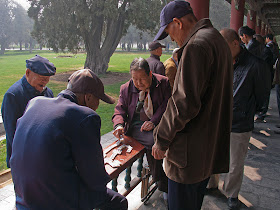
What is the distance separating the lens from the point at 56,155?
4.52 ft

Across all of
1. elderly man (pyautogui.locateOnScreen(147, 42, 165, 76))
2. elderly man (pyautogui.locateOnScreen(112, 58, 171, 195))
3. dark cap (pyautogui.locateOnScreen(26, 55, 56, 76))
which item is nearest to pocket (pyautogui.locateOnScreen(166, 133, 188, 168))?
elderly man (pyautogui.locateOnScreen(112, 58, 171, 195))

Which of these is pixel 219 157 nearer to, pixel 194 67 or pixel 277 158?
pixel 194 67

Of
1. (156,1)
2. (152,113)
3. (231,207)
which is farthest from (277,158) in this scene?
(156,1)

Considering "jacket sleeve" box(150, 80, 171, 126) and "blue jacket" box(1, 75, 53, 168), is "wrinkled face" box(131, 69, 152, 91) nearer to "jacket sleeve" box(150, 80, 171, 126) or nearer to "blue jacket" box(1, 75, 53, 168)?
"jacket sleeve" box(150, 80, 171, 126)

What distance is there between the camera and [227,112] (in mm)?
1820

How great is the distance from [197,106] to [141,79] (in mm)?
1255

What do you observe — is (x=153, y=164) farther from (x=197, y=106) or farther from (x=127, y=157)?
(x=197, y=106)

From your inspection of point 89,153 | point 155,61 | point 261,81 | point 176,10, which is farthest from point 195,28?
point 155,61

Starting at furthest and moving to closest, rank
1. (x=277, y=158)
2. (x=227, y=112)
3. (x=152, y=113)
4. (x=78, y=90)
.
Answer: (x=277, y=158) → (x=152, y=113) → (x=227, y=112) → (x=78, y=90)

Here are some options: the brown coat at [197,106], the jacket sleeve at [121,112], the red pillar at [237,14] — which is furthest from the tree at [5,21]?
the brown coat at [197,106]

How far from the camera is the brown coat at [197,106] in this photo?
1510 mm

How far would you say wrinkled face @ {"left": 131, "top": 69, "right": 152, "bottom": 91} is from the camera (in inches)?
106

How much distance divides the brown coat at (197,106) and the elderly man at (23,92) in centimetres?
169

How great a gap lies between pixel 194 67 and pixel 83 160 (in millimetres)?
853
